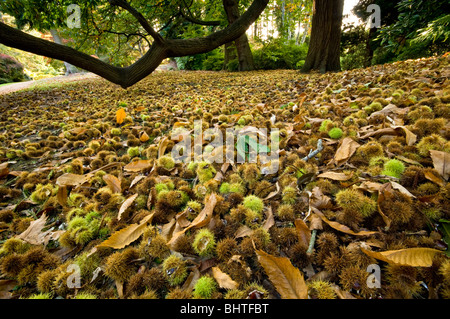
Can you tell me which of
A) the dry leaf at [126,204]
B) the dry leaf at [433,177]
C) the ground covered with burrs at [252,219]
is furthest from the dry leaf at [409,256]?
the dry leaf at [126,204]

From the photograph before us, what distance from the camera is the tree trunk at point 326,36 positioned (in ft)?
19.4

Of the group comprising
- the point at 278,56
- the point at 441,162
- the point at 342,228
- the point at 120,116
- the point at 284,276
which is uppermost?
the point at 278,56

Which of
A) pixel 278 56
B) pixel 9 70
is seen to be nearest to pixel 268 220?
pixel 278 56

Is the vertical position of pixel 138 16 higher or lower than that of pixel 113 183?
higher

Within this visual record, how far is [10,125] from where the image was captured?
341cm

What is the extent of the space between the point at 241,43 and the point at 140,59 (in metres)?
5.61

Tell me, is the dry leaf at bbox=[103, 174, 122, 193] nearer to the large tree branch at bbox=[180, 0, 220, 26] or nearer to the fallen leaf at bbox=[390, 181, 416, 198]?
the fallen leaf at bbox=[390, 181, 416, 198]

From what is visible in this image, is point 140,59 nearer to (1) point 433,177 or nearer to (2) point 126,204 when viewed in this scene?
(2) point 126,204

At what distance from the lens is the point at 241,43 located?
972cm

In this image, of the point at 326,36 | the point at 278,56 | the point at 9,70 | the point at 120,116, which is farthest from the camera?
the point at 9,70

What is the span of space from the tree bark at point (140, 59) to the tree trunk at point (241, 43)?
225 cm

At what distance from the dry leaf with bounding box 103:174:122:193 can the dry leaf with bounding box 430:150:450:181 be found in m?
1.85

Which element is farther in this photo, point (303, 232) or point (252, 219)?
point (252, 219)

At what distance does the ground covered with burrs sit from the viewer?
0.78 meters
